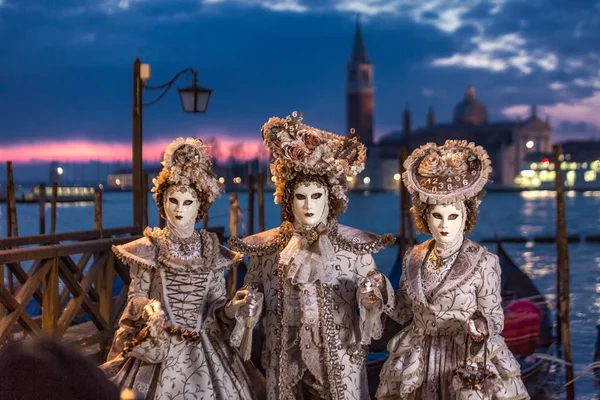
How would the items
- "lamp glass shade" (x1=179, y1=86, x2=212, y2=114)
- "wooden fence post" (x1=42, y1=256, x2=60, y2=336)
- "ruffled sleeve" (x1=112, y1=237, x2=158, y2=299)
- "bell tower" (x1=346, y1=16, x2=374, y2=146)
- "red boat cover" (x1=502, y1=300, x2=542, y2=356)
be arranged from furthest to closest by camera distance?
1. "bell tower" (x1=346, y1=16, x2=374, y2=146)
2. "red boat cover" (x1=502, y1=300, x2=542, y2=356)
3. "lamp glass shade" (x1=179, y1=86, x2=212, y2=114)
4. "wooden fence post" (x1=42, y1=256, x2=60, y2=336)
5. "ruffled sleeve" (x1=112, y1=237, x2=158, y2=299)

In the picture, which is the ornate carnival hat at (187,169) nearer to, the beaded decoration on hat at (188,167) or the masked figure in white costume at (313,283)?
the beaded decoration on hat at (188,167)

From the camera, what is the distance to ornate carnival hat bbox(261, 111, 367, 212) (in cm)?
381

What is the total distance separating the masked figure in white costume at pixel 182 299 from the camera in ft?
12.8

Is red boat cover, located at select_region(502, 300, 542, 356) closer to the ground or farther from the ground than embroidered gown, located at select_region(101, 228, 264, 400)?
closer to the ground

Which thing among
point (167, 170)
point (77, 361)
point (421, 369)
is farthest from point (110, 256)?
point (77, 361)

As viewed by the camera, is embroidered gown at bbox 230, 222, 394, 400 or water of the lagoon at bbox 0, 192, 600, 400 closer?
embroidered gown at bbox 230, 222, 394, 400

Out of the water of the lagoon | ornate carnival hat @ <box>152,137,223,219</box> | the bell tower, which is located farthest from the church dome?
ornate carnival hat @ <box>152,137,223,219</box>

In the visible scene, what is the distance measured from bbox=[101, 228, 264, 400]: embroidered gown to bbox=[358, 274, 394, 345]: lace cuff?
26.9 inches

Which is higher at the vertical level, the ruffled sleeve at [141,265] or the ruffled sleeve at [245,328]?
the ruffled sleeve at [141,265]

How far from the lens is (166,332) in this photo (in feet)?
12.6

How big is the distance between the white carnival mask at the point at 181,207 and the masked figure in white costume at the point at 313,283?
413 mm

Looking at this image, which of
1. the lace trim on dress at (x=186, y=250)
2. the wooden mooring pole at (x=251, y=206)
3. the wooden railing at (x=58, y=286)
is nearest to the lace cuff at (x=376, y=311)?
the lace trim on dress at (x=186, y=250)

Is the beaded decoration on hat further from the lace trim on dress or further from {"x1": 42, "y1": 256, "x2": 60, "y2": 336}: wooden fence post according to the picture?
{"x1": 42, "y1": 256, "x2": 60, "y2": 336}: wooden fence post

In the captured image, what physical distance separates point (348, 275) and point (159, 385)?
1008 mm
